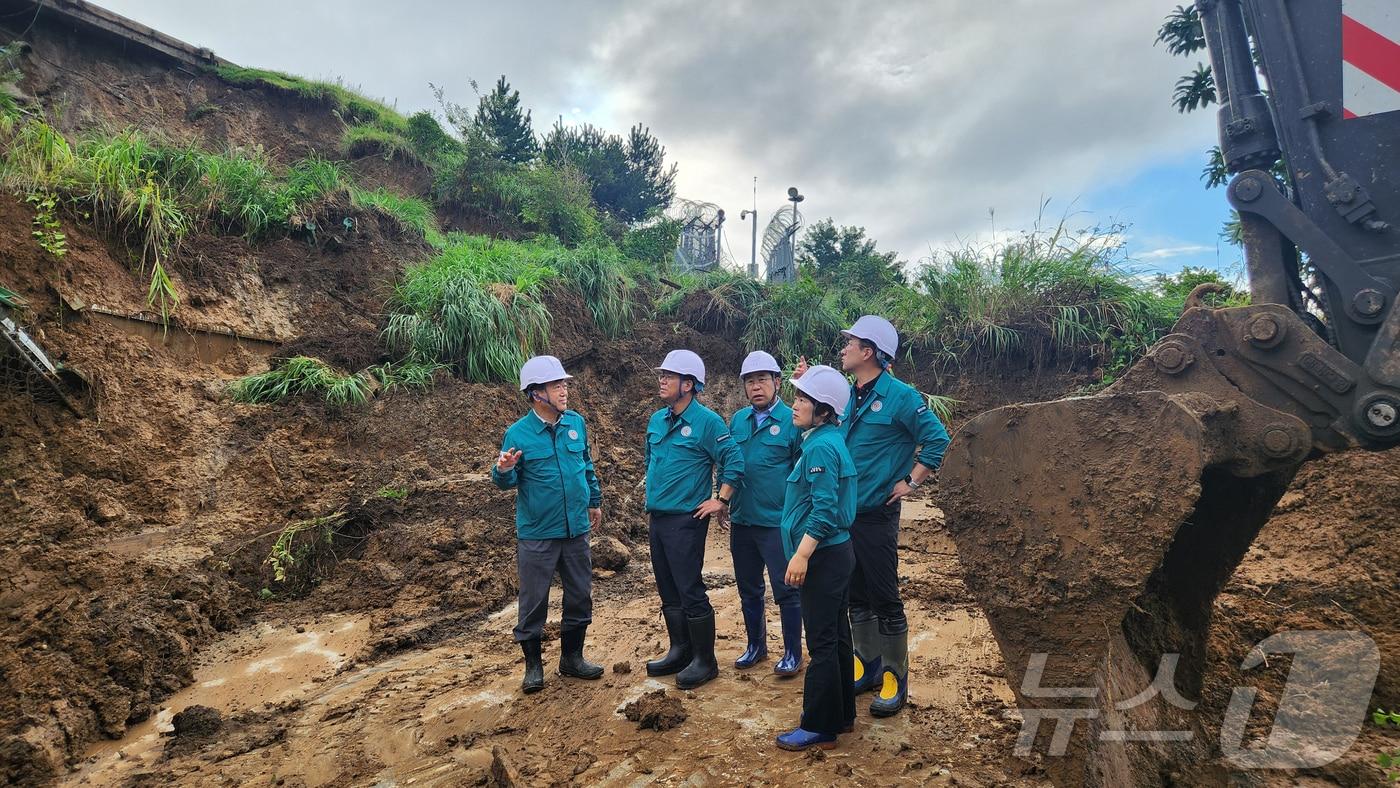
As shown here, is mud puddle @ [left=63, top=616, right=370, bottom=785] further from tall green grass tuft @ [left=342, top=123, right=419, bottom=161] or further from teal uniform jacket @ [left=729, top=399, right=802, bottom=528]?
tall green grass tuft @ [left=342, top=123, right=419, bottom=161]

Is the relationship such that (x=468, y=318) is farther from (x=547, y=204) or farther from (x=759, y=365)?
(x=547, y=204)

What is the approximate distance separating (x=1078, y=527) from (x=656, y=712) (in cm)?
207

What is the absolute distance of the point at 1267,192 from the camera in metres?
2.61

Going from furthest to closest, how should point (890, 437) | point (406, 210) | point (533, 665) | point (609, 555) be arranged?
point (406, 210), point (609, 555), point (533, 665), point (890, 437)

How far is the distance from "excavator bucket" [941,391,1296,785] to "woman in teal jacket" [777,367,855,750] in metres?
0.61

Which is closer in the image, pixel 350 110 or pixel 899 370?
pixel 899 370

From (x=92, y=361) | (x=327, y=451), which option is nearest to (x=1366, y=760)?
(x=327, y=451)

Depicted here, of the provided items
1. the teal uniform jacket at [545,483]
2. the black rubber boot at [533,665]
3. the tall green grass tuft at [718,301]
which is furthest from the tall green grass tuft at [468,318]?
the black rubber boot at [533,665]

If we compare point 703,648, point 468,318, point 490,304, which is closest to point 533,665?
point 703,648

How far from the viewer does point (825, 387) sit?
3260 millimetres

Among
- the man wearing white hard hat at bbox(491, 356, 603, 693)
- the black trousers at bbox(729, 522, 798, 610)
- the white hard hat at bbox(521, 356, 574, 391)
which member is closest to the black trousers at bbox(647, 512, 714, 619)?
the black trousers at bbox(729, 522, 798, 610)

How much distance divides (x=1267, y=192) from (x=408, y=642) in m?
5.16

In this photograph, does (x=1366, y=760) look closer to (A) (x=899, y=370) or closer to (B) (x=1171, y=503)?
(B) (x=1171, y=503)

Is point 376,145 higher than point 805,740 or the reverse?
higher
